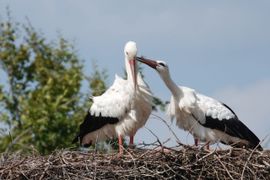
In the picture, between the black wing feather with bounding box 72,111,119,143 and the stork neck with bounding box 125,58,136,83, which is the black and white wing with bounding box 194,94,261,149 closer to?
the stork neck with bounding box 125,58,136,83

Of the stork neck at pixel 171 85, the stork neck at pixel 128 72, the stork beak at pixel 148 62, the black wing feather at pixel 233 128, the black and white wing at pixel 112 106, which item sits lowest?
the black wing feather at pixel 233 128

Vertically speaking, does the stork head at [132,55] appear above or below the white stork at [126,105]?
above

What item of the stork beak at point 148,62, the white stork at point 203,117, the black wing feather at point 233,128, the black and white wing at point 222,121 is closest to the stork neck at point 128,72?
the stork beak at point 148,62

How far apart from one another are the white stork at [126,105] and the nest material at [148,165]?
1.63 meters

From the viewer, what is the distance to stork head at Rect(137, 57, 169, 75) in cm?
1424

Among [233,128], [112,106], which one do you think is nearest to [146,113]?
[112,106]

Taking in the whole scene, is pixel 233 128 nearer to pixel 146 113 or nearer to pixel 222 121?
pixel 222 121

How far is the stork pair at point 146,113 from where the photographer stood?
14.1 m

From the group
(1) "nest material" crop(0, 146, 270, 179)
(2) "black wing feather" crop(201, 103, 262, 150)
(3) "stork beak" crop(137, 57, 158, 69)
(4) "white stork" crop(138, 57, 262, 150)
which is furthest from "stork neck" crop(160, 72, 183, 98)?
(1) "nest material" crop(0, 146, 270, 179)

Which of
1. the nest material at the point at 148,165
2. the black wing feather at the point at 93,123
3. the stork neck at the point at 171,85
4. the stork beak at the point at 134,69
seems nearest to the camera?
the nest material at the point at 148,165

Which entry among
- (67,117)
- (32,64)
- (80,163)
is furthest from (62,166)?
(32,64)

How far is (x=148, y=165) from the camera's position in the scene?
12.3 metres

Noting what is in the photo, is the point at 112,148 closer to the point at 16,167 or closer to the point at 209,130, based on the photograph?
the point at 209,130

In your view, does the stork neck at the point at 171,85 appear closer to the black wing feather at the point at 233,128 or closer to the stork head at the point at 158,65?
the stork head at the point at 158,65
